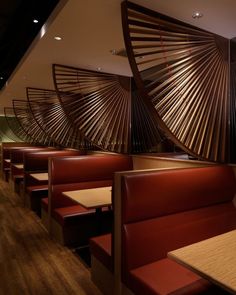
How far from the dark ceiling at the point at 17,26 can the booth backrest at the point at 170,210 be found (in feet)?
6.40


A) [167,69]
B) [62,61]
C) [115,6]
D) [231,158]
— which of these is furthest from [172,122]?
[62,61]

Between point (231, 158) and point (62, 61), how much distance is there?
7.83 feet

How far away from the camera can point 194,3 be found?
1.92 m

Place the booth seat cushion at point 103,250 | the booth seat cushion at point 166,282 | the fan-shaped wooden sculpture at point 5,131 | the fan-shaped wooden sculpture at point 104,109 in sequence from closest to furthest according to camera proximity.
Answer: the booth seat cushion at point 166,282
the booth seat cushion at point 103,250
the fan-shaped wooden sculpture at point 104,109
the fan-shaped wooden sculpture at point 5,131

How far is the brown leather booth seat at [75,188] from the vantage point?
294cm

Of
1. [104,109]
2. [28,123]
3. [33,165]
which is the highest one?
[28,123]

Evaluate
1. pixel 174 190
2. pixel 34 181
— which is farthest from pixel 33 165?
pixel 174 190

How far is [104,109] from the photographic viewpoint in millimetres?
3811

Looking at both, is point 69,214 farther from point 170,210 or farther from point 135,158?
point 170,210

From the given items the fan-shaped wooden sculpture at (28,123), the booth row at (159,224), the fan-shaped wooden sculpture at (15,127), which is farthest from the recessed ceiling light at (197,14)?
the fan-shaped wooden sculpture at (15,127)

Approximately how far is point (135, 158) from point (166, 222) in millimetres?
1818

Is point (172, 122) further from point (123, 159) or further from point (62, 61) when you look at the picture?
point (62, 61)

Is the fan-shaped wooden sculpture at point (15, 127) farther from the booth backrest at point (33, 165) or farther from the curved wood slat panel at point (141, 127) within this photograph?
the curved wood slat panel at point (141, 127)

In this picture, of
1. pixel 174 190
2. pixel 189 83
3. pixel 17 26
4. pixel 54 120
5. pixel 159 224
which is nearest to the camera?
pixel 159 224
